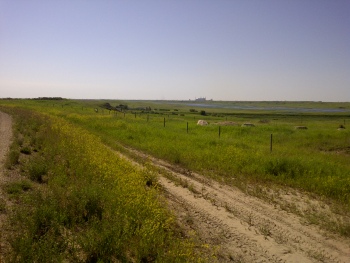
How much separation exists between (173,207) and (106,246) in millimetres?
3157

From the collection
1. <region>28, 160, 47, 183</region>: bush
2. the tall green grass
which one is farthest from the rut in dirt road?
<region>28, 160, 47, 183</region>: bush

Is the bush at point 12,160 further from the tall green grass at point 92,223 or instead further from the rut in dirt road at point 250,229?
the rut in dirt road at point 250,229

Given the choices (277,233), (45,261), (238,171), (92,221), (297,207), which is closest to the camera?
(45,261)

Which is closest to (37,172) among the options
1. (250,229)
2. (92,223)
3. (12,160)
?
(12,160)

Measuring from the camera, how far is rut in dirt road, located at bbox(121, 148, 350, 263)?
19.2 ft

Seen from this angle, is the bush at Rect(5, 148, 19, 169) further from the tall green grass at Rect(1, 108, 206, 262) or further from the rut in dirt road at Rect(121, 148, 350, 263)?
the rut in dirt road at Rect(121, 148, 350, 263)

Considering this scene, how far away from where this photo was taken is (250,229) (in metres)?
6.88

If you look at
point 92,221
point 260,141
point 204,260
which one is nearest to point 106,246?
point 92,221

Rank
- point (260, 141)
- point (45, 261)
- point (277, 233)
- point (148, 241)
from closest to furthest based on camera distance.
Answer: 1. point (45, 261)
2. point (148, 241)
3. point (277, 233)
4. point (260, 141)

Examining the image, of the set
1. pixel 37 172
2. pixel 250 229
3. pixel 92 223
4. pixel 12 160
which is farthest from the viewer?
pixel 12 160

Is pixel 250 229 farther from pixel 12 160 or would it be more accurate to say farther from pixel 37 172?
pixel 12 160

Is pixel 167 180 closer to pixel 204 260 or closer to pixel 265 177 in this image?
pixel 265 177

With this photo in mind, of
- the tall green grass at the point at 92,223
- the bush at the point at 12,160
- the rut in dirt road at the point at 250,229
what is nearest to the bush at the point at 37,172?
the tall green grass at the point at 92,223

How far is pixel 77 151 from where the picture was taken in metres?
12.0
